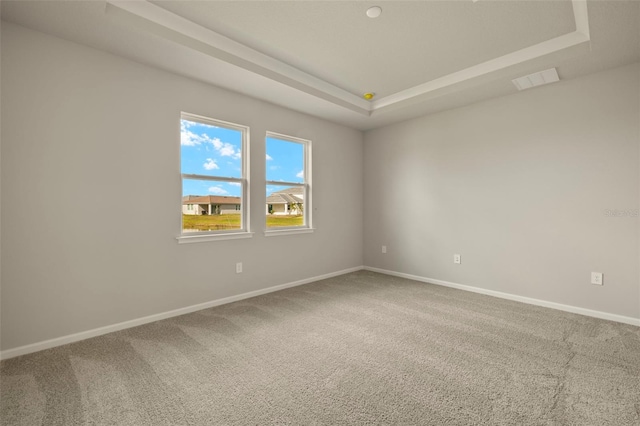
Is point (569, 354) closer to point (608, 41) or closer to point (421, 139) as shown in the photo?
point (608, 41)

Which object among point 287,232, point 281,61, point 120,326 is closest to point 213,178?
point 287,232

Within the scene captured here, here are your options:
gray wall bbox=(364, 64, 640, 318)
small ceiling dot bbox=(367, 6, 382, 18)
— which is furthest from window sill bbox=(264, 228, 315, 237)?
small ceiling dot bbox=(367, 6, 382, 18)

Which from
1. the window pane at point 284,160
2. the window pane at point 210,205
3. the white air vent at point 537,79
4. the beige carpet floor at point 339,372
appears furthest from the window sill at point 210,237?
the white air vent at point 537,79

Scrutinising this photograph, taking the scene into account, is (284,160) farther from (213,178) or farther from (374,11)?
(374,11)

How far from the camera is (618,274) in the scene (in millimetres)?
2928

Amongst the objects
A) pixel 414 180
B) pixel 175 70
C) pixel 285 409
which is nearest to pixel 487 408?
pixel 285 409

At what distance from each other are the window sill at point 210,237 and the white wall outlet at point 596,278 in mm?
3733

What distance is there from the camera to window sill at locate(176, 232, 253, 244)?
311cm

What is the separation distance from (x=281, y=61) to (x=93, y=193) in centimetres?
219

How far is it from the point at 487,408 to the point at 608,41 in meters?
3.01

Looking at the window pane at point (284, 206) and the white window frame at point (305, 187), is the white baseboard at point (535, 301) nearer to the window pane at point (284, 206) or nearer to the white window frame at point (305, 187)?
the white window frame at point (305, 187)

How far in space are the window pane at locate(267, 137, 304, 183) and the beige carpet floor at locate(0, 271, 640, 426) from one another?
6.20ft

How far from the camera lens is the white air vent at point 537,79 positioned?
299 cm

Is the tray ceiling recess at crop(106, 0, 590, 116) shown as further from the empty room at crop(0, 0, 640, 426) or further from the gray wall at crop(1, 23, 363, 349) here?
the gray wall at crop(1, 23, 363, 349)
